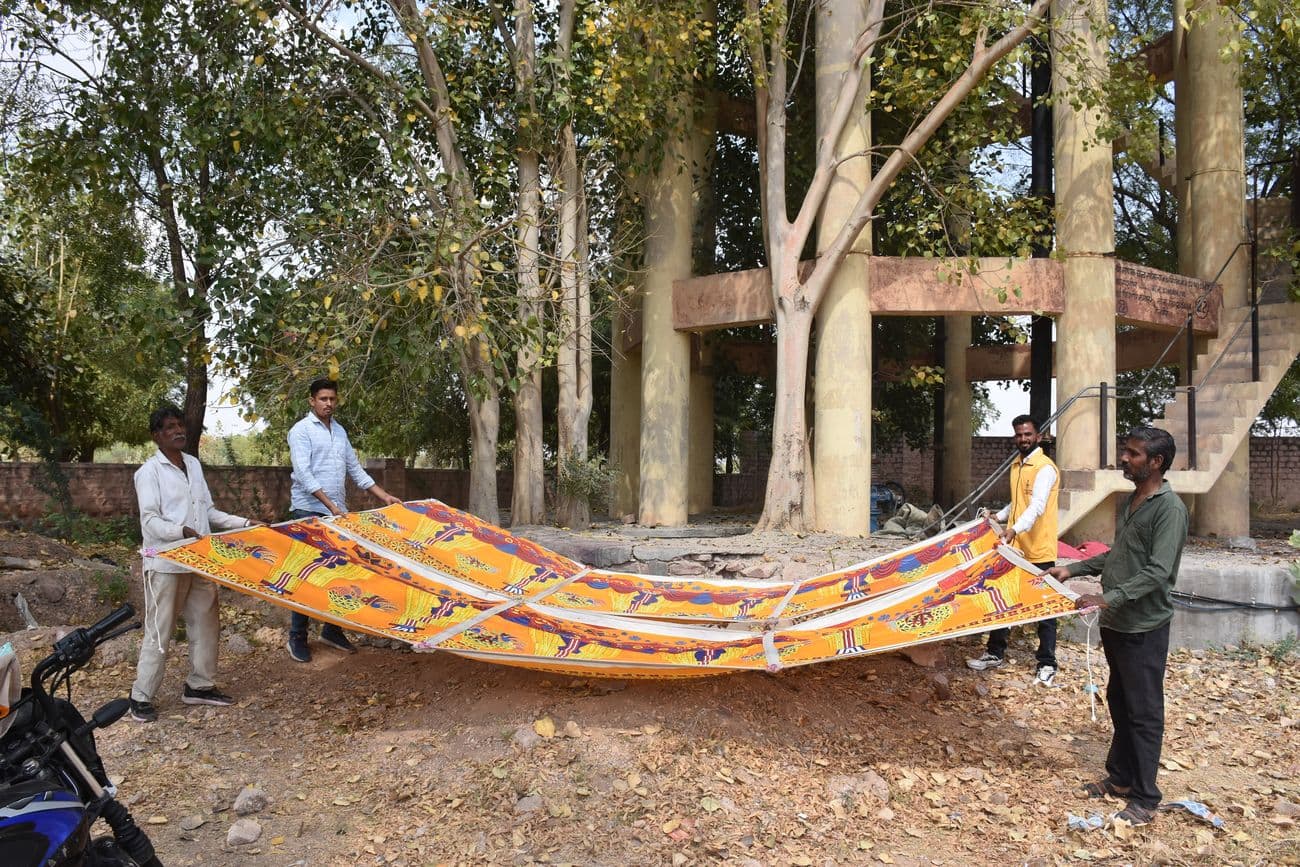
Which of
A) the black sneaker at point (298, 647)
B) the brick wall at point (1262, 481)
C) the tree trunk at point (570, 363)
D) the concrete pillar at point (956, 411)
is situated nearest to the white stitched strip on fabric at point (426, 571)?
the black sneaker at point (298, 647)

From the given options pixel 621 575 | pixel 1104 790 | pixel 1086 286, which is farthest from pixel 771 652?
pixel 1086 286

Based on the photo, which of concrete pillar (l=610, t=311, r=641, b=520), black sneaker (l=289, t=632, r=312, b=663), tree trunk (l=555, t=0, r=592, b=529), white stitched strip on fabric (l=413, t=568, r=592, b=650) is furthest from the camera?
concrete pillar (l=610, t=311, r=641, b=520)

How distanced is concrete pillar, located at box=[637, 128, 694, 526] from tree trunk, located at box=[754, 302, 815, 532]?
6.17ft

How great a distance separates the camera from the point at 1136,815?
13.2 feet

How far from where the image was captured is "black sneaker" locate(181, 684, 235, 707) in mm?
5121

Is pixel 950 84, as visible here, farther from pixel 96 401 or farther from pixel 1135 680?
pixel 96 401

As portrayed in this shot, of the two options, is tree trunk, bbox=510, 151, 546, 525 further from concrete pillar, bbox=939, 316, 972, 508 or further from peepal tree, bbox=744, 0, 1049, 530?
concrete pillar, bbox=939, 316, 972, 508

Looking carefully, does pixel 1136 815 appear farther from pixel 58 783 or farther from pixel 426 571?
pixel 58 783

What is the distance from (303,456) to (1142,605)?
14.8 feet

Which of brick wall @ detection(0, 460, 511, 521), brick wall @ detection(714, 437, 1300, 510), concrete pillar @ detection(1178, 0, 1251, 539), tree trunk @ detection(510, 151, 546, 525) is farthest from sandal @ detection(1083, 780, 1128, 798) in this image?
brick wall @ detection(714, 437, 1300, 510)

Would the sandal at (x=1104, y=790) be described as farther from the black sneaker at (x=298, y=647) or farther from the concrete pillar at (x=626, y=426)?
the concrete pillar at (x=626, y=426)

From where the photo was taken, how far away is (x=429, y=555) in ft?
18.6

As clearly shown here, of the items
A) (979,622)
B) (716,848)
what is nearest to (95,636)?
(716,848)

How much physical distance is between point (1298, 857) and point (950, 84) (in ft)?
23.1
